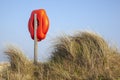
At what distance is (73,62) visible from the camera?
10.9m

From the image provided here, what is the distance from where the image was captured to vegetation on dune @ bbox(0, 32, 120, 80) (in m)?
10.4

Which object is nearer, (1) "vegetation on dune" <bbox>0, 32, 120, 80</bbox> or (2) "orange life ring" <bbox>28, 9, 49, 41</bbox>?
(1) "vegetation on dune" <bbox>0, 32, 120, 80</bbox>

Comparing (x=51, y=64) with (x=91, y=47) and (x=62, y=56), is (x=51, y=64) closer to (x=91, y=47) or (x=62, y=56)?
(x=62, y=56)

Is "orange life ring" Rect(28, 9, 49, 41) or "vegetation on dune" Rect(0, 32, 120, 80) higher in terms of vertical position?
"orange life ring" Rect(28, 9, 49, 41)

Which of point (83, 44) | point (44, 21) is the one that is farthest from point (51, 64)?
point (44, 21)

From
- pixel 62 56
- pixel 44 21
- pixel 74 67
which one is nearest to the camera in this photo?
pixel 74 67

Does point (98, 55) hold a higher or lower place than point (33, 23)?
lower

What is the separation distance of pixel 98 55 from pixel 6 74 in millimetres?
3502

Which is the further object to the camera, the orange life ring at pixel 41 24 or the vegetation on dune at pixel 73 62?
the orange life ring at pixel 41 24

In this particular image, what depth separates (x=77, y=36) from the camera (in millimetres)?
11602

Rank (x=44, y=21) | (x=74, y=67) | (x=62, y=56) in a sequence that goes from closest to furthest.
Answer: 1. (x=74, y=67)
2. (x=62, y=56)
3. (x=44, y=21)

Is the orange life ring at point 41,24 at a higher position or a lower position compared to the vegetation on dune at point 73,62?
higher

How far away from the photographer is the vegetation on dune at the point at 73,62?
1037 centimetres

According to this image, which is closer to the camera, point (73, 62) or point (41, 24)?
point (73, 62)
